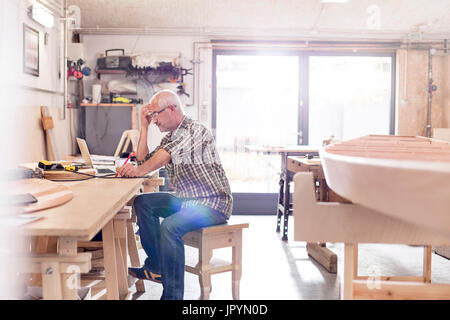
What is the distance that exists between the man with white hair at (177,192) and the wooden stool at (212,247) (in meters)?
0.04

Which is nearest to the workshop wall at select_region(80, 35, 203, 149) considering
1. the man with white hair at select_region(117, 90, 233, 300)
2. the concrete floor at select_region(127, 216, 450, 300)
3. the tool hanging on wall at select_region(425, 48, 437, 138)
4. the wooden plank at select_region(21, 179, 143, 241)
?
the concrete floor at select_region(127, 216, 450, 300)

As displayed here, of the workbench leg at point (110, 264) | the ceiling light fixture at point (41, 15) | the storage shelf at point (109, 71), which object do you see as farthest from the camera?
the storage shelf at point (109, 71)

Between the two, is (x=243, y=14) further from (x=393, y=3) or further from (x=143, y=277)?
(x=143, y=277)

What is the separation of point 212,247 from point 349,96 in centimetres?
339

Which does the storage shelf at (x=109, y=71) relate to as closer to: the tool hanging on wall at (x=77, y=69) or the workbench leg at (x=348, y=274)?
the tool hanging on wall at (x=77, y=69)

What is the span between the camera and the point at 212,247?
5.72ft

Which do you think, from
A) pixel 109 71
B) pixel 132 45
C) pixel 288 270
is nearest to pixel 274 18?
pixel 132 45

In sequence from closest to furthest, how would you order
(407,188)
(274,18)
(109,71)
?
(407,188) → (274,18) → (109,71)

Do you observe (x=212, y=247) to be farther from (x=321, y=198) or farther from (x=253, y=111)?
(x=253, y=111)

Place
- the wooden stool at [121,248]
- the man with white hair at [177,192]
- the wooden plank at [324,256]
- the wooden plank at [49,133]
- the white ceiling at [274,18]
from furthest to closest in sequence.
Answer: the white ceiling at [274,18], the wooden plank at [49,133], the wooden plank at [324,256], the man with white hair at [177,192], the wooden stool at [121,248]

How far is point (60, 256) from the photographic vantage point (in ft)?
3.04

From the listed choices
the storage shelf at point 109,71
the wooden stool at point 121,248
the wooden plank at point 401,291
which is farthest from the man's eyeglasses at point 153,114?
the storage shelf at point 109,71

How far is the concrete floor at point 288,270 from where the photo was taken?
1899 millimetres
